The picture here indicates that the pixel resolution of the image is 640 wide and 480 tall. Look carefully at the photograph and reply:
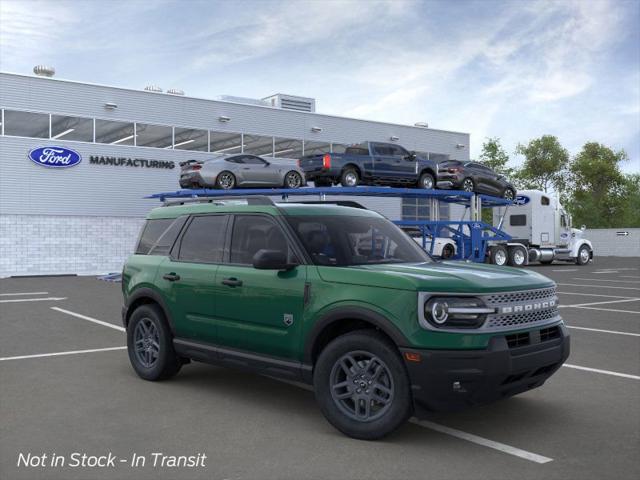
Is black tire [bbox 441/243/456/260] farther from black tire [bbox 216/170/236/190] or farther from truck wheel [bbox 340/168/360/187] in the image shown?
black tire [bbox 216/170/236/190]

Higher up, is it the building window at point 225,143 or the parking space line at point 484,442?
the building window at point 225,143

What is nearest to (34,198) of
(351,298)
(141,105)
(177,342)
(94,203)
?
(94,203)

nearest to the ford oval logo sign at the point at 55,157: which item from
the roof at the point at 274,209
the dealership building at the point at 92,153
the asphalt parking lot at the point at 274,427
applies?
the dealership building at the point at 92,153

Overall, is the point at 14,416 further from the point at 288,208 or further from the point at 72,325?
the point at 72,325

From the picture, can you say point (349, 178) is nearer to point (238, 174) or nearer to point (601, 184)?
point (238, 174)

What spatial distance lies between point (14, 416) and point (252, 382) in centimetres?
223

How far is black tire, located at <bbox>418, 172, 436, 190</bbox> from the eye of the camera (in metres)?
25.1

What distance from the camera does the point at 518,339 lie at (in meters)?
4.97

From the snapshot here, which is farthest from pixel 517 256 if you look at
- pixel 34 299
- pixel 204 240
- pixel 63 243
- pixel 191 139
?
pixel 204 240

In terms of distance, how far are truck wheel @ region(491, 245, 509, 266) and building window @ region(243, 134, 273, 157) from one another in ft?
39.1

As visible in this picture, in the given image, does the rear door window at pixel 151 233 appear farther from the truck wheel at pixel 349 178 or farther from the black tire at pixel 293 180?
the black tire at pixel 293 180

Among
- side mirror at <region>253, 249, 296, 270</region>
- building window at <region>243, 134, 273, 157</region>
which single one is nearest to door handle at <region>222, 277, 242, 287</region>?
side mirror at <region>253, 249, 296, 270</region>

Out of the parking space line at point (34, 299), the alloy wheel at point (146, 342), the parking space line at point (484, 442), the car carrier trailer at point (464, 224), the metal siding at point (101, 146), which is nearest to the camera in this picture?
the parking space line at point (484, 442)

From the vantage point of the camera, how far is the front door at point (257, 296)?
5523 millimetres
